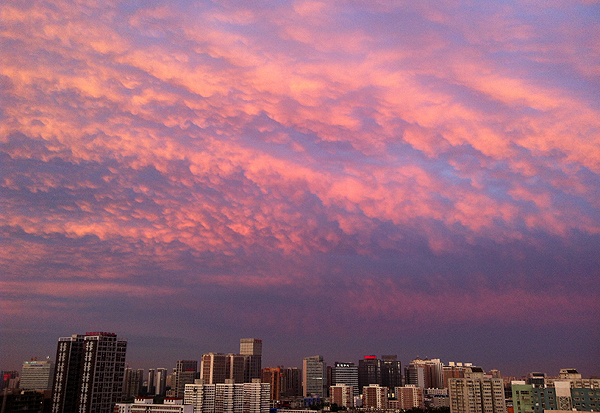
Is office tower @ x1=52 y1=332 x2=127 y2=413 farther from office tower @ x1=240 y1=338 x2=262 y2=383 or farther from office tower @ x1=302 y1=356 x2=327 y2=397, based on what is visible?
office tower @ x1=302 y1=356 x2=327 y2=397

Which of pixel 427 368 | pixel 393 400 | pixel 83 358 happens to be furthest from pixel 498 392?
pixel 427 368

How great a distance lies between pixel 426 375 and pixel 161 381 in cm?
2145

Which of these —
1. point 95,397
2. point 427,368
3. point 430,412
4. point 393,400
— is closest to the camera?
point 95,397

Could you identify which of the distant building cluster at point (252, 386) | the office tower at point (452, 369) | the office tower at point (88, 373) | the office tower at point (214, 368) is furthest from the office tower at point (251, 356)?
the office tower at point (88, 373)

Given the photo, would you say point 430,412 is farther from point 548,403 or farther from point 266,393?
point 548,403

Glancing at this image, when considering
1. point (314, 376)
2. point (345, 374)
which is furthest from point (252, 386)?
point (345, 374)

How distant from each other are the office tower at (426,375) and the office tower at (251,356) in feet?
42.1

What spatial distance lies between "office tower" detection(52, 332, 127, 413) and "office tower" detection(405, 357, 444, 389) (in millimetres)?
28172

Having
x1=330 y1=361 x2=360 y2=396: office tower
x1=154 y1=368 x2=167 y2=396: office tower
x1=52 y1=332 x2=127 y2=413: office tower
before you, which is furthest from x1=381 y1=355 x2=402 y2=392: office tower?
x1=52 y1=332 x2=127 y2=413: office tower

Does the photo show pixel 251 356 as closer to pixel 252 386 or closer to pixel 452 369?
pixel 252 386

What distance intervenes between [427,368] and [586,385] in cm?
2852

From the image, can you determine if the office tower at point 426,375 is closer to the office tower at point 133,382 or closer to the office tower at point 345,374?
the office tower at point 345,374

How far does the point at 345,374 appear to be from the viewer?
41906 mm

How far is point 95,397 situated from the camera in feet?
56.0
